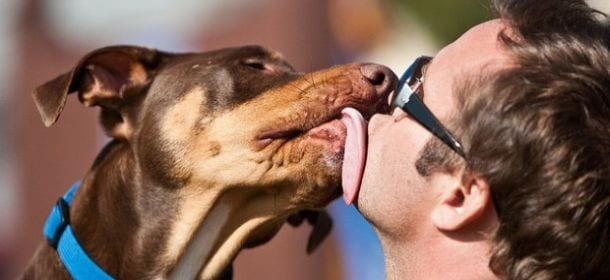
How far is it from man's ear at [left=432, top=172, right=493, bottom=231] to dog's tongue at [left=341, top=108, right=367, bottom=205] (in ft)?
1.09

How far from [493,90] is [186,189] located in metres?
1.63

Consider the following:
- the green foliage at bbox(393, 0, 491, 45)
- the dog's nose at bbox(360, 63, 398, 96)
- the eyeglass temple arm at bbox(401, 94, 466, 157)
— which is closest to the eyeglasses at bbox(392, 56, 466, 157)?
the eyeglass temple arm at bbox(401, 94, 466, 157)

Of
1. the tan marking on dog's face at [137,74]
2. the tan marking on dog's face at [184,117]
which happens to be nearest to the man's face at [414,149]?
the tan marking on dog's face at [184,117]

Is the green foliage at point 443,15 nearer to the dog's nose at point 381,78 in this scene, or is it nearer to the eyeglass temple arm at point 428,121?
the dog's nose at point 381,78

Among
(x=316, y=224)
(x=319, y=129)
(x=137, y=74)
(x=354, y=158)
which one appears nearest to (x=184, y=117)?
(x=137, y=74)

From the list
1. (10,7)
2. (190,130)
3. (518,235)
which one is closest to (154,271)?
(190,130)

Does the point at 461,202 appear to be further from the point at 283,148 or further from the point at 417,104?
the point at 283,148

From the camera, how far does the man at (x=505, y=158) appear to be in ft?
11.0

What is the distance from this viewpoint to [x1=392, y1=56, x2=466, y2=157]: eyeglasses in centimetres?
354

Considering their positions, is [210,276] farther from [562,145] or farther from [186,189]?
[562,145]

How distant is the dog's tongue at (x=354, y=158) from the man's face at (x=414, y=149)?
4cm

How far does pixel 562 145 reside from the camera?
11.0 feet

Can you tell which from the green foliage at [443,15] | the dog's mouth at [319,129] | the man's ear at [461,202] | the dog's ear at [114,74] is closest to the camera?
the man's ear at [461,202]

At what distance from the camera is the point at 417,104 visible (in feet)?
12.1
